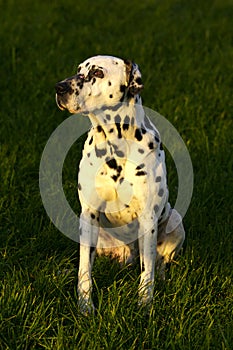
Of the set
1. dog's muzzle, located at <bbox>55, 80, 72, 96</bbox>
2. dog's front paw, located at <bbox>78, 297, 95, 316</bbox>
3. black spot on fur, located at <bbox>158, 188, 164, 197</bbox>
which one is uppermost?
dog's muzzle, located at <bbox>55, 80, 72, 96</bbox>

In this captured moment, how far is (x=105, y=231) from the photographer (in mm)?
5141

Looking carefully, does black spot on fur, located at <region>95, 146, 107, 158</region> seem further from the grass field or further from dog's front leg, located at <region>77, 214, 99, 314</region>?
the grass field

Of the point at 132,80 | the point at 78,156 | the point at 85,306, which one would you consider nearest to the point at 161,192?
the point at 132,80

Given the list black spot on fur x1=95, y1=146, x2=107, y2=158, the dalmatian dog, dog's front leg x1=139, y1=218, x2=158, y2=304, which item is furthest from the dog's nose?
dog's front leg x1=139, y1=218, x2=158, y2=304

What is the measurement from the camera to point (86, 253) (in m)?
4.86

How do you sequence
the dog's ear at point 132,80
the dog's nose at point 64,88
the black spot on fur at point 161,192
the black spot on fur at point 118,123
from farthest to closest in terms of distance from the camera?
the black spot on fur at point 161,192 → the black spot on fur at point 118,123 → the dog's ear at point 132,80 → the dog's nose at point 64,88

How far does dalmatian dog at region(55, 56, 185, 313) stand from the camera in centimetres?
445

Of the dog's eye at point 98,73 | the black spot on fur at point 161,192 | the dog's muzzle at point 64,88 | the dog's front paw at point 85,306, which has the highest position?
the dog's eye at point 98,73

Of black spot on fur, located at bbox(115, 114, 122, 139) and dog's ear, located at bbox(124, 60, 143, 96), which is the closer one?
dog's ear, located at bbox(124, 60, 143, 96)

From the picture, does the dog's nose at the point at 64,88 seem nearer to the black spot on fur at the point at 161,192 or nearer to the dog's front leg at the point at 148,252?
the black spot on fur at the point at 161,192

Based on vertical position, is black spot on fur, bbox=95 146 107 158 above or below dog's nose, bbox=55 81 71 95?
below

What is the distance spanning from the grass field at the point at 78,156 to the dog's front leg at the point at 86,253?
8cm

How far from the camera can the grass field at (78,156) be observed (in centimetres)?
453

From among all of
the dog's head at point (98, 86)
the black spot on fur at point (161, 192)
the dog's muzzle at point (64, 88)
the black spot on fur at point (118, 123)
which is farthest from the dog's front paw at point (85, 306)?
the dog's muzzle at point (64, 88)
